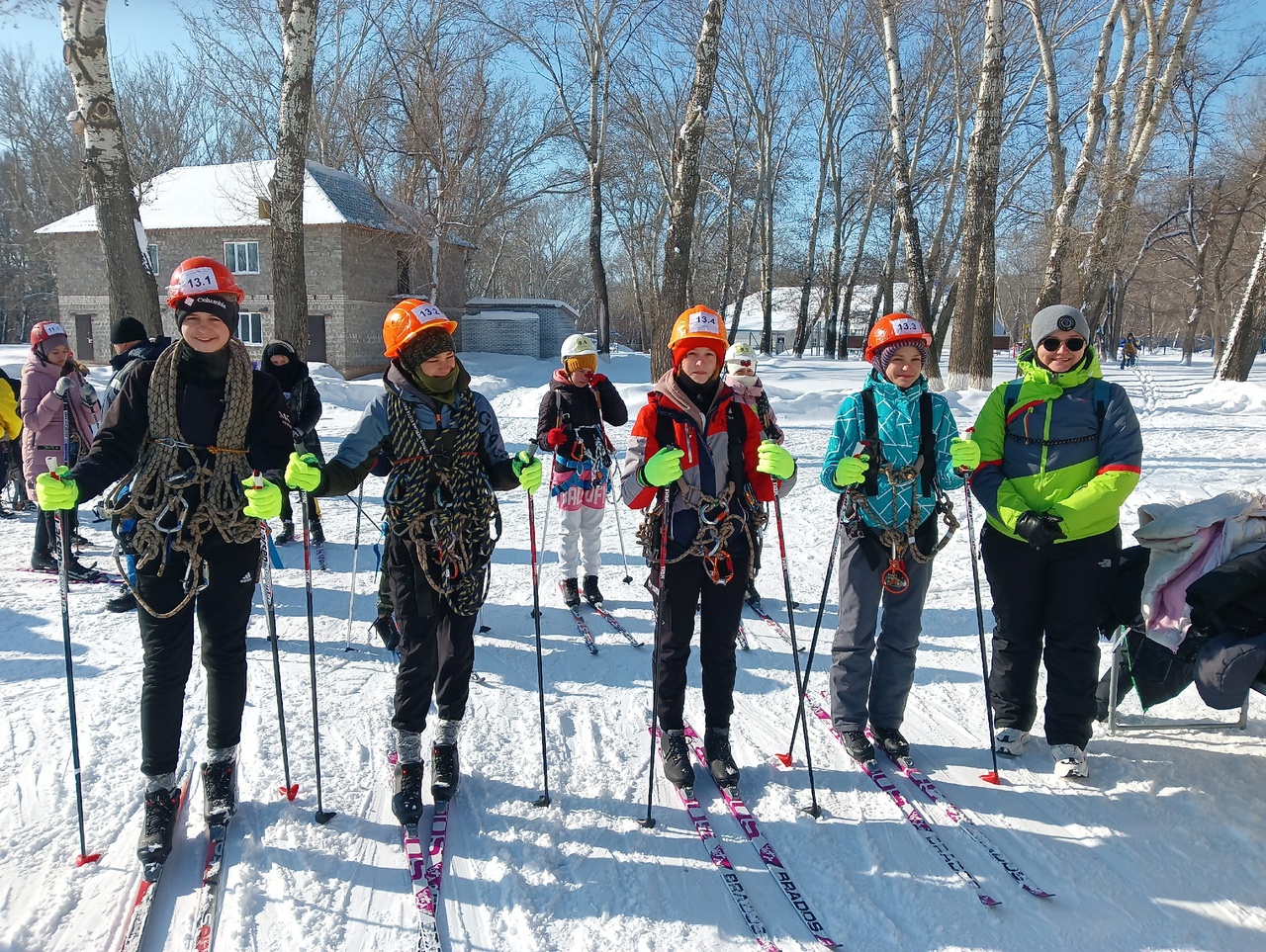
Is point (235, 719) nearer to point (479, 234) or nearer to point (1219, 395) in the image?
point (1219, 395)

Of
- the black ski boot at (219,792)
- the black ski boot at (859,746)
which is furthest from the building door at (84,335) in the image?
the black ski boot at (859,746)

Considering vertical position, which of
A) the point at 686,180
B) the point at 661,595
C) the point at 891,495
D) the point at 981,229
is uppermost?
the point at 686,180

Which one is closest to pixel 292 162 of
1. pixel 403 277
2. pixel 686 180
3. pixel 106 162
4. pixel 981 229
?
pixel 106 162

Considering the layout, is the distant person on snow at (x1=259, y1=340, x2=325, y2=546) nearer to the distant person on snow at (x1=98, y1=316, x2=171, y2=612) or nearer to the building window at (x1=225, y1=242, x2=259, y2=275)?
the distant person on snow at (x1=98, y1=316, x2=171, y2=612)

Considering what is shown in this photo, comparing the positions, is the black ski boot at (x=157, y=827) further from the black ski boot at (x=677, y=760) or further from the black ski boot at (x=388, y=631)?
the black ski boot at (x=677, y=760)

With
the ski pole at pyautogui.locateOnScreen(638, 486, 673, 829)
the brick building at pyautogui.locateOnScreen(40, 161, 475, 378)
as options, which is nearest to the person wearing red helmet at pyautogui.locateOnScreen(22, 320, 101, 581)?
the ski pole at pyautogui.locateOnScreen(638, 486, 673, 829)

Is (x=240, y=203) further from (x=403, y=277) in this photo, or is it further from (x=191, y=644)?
(x=191, y=644)

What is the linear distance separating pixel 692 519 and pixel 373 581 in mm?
Answer: 3594

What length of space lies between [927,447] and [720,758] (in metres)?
1.72

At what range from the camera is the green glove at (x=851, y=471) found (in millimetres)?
3342

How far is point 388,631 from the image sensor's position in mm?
4770

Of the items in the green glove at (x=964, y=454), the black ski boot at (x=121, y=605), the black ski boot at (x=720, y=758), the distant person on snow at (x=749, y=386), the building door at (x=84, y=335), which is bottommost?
the black ski boot at (x=720, y=758)

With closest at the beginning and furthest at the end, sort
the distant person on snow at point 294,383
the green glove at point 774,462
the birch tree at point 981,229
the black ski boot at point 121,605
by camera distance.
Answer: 1. the green glove at point 774,462
2. the black ski boot at point 121,605
3. the distant person on snow at point 294,383
4. the birch tree at point 981,229

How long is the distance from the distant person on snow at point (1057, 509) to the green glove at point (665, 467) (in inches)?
60.1
